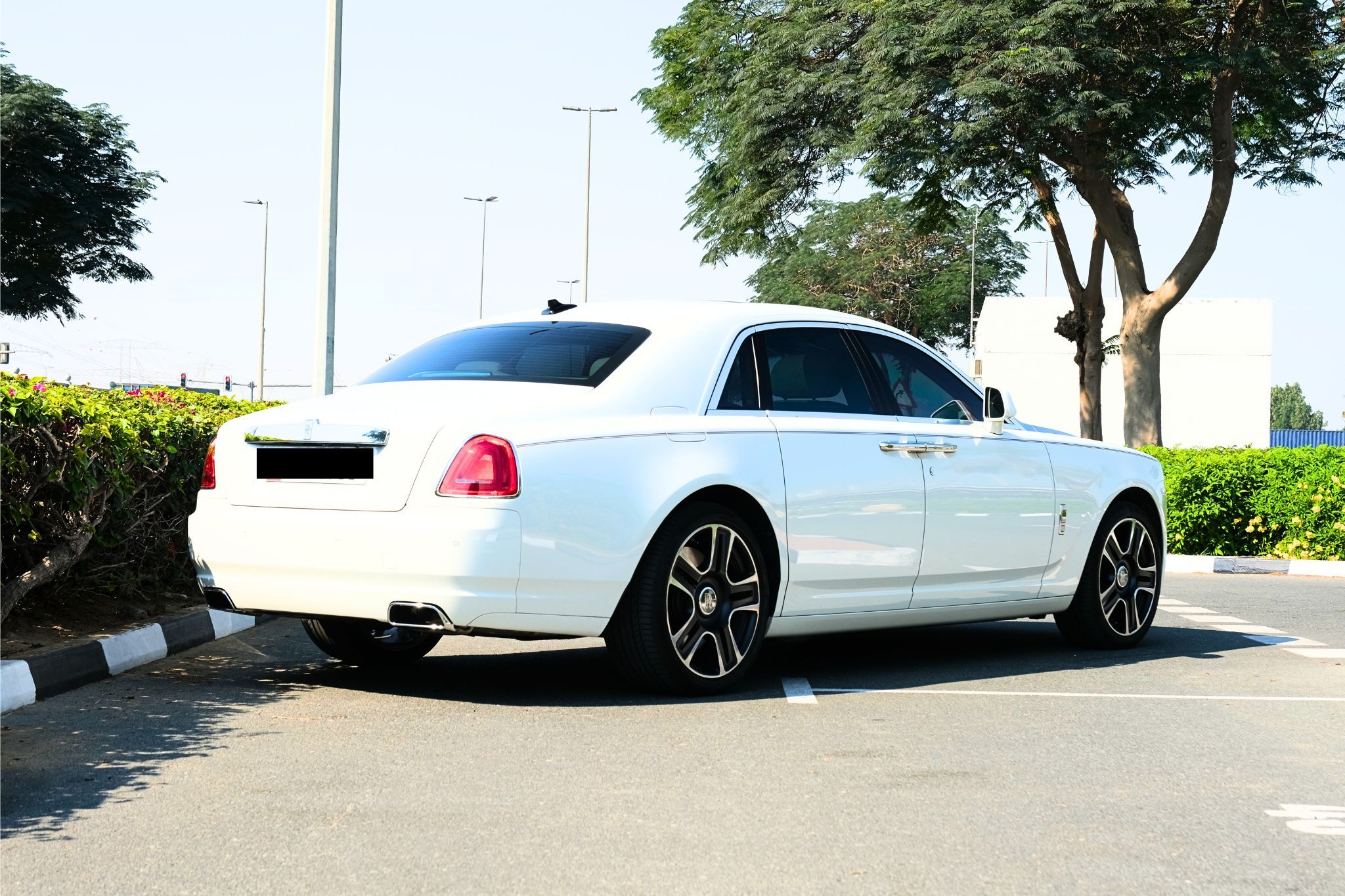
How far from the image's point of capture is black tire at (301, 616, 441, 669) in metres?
7.46

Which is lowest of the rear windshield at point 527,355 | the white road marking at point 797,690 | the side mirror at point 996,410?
the white road marking at point 797,690

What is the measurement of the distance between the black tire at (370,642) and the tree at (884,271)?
54.9 meters

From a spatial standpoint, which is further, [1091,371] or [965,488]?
[1091,371]

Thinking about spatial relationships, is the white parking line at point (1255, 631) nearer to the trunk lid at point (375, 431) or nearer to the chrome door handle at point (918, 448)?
the chrome door handle at point (918, 448)

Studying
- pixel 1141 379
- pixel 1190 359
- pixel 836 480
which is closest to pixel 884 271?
pixel 1190 359

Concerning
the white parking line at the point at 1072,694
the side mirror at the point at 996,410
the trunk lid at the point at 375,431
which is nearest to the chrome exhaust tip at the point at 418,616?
the trunk lid at the point at 375,431

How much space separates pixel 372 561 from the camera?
609cm

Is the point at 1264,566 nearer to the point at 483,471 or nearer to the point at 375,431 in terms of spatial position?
the point at 483,471

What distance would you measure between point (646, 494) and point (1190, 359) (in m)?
60.3

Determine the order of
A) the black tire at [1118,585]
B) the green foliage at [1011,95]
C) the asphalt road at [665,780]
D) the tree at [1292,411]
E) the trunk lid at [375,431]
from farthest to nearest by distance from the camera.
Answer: the tree at [1292,411]
the green foliage at [1011,95]
the black tire at [1118,585]
the trunk lid at [375,431]
the asphalt road at [665,780]

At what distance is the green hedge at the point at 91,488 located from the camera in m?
6.95

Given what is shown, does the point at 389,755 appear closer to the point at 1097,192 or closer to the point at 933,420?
the point at 933,420

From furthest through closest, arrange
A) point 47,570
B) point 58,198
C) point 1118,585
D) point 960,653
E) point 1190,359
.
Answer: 1. point 1190,359
2. point 58,198
3. point 1118,585
4. point 960,653
5. point 47,570

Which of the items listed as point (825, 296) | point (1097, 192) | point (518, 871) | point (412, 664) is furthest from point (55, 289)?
point (518, 871)
